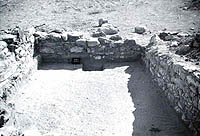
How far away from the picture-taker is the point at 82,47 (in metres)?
8.56

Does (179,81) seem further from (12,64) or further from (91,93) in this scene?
(12,64)

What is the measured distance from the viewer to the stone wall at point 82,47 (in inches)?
334

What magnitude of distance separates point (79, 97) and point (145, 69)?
2671 mm

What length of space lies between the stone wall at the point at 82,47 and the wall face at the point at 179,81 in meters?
1.41

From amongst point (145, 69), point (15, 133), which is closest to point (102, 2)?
point (145, 69)

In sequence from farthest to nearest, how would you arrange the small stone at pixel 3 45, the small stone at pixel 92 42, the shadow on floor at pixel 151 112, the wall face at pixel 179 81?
the small stone at pixel 92 42, the small stone at pixel 3 45, the shadow on floor at pixel 151 112, the wall face at pixel 179 81

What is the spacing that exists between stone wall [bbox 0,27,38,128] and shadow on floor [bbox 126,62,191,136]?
278 cm

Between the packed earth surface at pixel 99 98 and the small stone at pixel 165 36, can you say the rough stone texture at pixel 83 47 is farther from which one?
the small stone at pixel 165 36

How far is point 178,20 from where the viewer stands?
11539 mm

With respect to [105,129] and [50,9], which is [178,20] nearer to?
[50,9]

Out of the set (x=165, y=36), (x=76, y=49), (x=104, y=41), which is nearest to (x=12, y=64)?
(x=76, y=49)

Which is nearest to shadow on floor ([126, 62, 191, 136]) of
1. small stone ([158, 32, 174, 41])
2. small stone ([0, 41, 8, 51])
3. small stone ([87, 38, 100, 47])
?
small stone ([158, 32, 174, 41])

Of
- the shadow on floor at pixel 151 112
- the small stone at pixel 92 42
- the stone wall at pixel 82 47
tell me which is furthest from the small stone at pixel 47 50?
the shadow on floor at pixel 151 112

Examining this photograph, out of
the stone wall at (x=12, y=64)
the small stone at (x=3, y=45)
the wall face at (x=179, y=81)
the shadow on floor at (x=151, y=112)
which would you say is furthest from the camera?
the small stone at (x=3, y=45)
